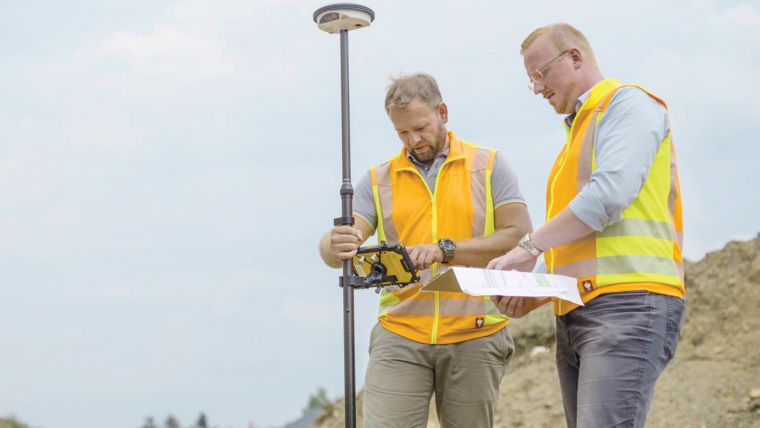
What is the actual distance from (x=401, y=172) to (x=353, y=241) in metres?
0.59

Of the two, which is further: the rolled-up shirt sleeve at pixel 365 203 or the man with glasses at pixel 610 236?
the rolled-up shirt sleeve at pixel 365 203

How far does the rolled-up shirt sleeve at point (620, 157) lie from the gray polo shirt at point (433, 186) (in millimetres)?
1238

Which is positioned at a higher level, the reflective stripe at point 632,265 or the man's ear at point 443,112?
the man's ear at point 443,112

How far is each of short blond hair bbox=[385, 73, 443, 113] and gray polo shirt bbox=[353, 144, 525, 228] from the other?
0.92 ft

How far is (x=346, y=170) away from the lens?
4.18 meters

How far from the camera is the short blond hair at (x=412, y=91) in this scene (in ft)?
14.2

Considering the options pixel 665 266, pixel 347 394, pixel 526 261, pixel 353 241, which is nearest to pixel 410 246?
pixel 353 241

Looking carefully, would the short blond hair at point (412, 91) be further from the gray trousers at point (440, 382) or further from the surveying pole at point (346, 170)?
the gray trousers at point (440, 382)

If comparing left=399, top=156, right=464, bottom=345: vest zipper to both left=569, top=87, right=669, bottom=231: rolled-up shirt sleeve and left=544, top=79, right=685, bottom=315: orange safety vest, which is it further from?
left=569, top=87, right=669, bottom=231: rolled-up shirt sleeve

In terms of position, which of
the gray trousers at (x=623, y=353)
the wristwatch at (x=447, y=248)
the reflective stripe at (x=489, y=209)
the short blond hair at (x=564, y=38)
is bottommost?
the gray trousers at (x=623, y=353)

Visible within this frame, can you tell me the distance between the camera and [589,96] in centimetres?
329

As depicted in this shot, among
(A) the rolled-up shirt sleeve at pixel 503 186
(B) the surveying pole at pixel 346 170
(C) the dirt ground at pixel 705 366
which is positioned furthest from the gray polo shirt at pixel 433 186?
(C) the dirt ground at pixel 705 366

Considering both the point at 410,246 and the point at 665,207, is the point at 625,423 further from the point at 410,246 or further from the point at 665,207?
the point at 410,246

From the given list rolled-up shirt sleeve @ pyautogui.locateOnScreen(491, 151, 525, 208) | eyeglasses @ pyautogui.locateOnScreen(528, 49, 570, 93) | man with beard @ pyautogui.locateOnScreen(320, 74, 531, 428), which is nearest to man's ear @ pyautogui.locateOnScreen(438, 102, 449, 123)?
man with beard @ pyautogui.locateOnScreen(320, 74, 531, 428)
